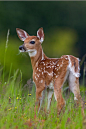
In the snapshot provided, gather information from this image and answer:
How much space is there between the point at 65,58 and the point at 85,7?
1345cm

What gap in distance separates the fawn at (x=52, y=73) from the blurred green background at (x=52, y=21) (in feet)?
30.6

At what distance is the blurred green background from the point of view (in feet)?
49.4

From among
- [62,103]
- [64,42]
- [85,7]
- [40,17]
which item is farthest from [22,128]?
[85,7]

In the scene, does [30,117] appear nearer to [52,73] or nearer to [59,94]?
[59,94]

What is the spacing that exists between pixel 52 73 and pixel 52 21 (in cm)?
1237

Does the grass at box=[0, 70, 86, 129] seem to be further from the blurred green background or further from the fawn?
the blurred green background

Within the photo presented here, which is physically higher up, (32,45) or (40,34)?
(40,34)

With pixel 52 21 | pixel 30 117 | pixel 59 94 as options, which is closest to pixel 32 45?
pixel 59 94

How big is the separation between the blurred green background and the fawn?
932 cm

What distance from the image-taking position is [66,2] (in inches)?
683

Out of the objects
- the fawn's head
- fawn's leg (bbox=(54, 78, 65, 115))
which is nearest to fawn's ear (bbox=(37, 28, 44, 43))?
the fawn's head

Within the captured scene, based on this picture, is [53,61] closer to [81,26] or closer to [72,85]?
[72,85]

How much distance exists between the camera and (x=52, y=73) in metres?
4.43

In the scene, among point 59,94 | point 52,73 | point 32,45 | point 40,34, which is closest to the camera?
point 59,94
